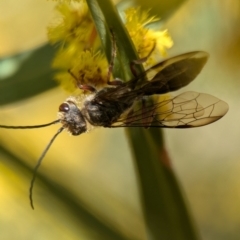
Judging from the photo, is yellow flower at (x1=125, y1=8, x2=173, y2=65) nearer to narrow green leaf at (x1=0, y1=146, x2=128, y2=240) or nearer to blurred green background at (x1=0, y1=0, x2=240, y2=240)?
blurred green background at (x1=0, y1=0, x2=240, y2=240)

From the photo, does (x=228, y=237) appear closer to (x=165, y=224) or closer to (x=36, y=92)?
(x=165, y=224)

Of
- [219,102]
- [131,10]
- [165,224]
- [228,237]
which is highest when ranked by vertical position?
[131,10]

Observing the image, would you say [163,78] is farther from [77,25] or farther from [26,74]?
[26,74]

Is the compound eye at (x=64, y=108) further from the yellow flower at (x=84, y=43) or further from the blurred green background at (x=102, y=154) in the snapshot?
the blurred green background at (x=102, y=154)

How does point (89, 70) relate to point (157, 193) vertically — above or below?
above

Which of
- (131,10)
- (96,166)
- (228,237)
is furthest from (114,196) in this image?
(131,10)

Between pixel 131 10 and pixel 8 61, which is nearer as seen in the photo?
pixel 131 10

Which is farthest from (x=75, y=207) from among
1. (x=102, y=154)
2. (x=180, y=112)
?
(x=180, y=112)
